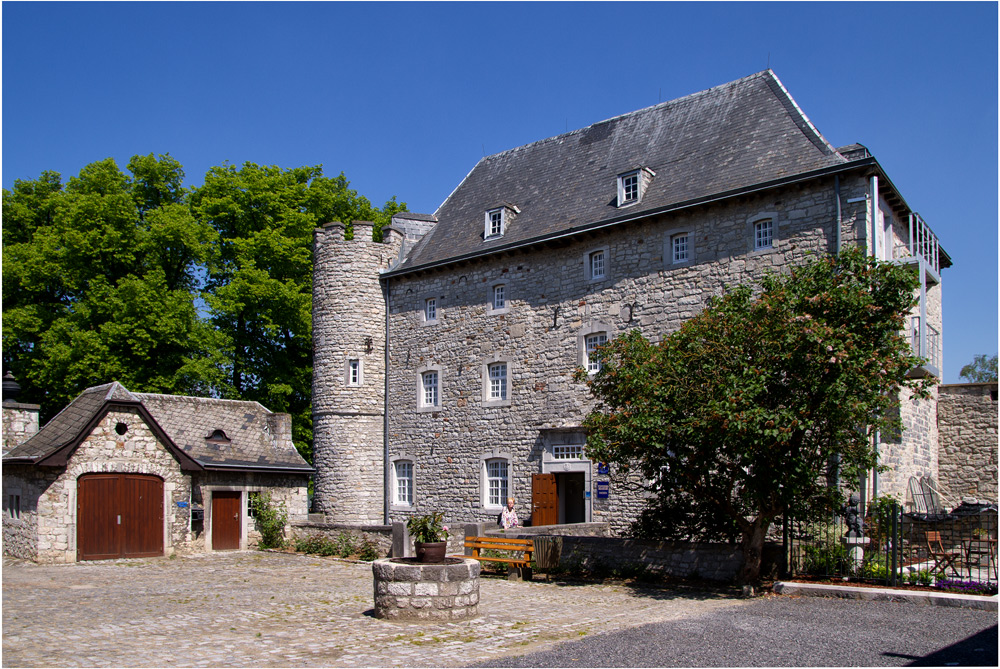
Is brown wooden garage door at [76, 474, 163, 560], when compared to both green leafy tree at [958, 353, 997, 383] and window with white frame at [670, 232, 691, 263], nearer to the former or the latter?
window with white frame at [670, 232, 691, 263]

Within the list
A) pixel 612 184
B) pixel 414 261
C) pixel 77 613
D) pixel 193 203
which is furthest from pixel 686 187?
pixel 193 203

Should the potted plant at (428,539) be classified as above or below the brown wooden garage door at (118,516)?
above

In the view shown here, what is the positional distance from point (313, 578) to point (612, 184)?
12.2 meters

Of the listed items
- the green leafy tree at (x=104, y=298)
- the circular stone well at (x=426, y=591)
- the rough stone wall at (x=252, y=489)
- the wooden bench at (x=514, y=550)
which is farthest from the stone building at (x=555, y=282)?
the circular stone well at (x=426, y=591)

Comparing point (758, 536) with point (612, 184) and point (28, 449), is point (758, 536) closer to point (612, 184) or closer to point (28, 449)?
point (612, 184)

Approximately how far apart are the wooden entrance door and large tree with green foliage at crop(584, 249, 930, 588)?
11365 mm

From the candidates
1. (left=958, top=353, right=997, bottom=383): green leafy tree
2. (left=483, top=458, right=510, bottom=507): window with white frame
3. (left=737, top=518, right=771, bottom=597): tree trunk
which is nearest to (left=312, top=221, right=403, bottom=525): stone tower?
(left=483, top=458, right=510, bottom=507): window with white frame

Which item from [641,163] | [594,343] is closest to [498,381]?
[594,343]

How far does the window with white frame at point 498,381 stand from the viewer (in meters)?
23.2

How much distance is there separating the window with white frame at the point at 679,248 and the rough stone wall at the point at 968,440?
7.12 meters

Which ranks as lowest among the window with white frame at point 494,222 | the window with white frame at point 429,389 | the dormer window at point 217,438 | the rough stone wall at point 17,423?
the dormer window at point 217,438

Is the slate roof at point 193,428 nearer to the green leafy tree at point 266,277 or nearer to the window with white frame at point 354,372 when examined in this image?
the window with white frame at point 354,372

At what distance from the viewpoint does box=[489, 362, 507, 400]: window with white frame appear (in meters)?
23.2

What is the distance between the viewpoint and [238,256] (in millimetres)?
28078
